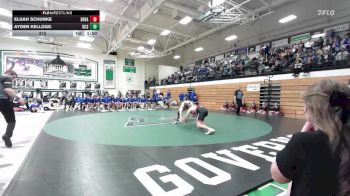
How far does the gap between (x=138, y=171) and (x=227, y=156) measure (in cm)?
161

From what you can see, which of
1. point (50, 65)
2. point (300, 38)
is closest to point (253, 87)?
point (300, 38)

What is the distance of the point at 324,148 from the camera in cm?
84

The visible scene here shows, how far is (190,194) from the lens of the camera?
215 cm

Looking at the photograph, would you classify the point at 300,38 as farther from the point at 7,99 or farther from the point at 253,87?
the point at 7,99

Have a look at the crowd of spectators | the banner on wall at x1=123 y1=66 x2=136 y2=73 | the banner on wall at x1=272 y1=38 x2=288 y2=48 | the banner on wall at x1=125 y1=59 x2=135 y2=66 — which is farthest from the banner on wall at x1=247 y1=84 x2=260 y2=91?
the banner on wall at x1=125 y1=59 x2=135 y2=66

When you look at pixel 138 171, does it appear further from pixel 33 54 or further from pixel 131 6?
pixel 33 54

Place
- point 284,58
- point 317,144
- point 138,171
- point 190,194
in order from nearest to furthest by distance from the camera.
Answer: point 317,144, point 190,194, point 138,171, point 284,58

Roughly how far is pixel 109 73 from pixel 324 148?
22728 mm

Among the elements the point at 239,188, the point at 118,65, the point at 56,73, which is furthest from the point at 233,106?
the point at 56,73

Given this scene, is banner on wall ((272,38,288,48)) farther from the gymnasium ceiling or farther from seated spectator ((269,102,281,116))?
seated spectator ((269,102,281,116))

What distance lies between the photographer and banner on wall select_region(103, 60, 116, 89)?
21.6 metres
